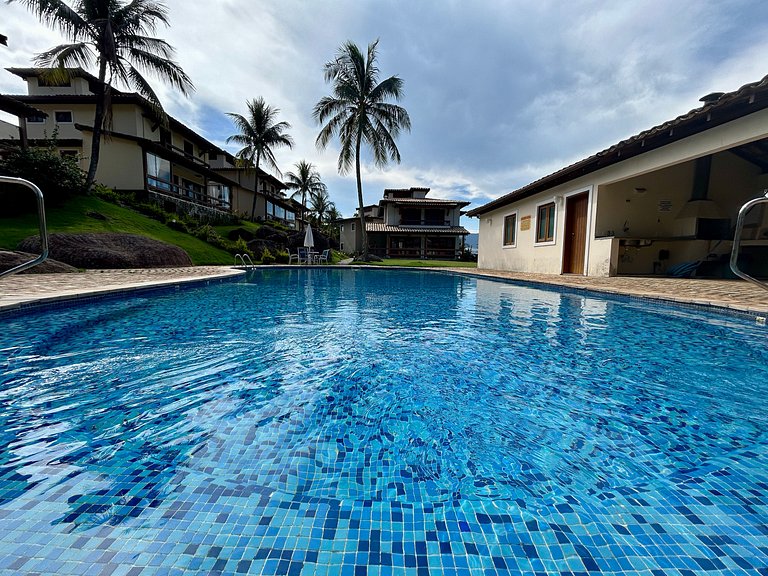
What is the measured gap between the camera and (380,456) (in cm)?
207

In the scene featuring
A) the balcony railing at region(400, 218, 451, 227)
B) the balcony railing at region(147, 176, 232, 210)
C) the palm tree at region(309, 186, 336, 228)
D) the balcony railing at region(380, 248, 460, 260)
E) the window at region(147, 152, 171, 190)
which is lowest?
the balcony railing at region(380, 248, 460, 260)

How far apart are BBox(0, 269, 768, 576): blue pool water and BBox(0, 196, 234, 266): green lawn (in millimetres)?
11369

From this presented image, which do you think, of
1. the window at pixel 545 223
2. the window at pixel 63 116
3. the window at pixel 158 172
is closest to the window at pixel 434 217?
the window at pixel 545 223

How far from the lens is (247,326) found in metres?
5.16

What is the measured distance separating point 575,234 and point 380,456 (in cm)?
1285

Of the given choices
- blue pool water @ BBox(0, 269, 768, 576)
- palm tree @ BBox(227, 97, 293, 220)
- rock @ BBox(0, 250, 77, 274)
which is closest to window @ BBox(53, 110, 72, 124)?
palm tree @ BBox(227, 97, 293, 220)

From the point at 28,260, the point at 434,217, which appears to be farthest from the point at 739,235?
the point at 434,217

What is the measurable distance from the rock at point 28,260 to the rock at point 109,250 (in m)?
1.49

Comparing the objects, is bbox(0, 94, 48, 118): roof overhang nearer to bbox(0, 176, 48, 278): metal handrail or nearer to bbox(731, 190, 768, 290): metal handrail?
bbox(0, 176, 48, 278): metal handrail

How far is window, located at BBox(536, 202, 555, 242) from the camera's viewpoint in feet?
43.4

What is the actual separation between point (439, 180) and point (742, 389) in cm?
3446

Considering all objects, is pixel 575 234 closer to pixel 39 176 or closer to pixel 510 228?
pixel 510 228

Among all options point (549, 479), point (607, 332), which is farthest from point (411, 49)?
point (549, 479)

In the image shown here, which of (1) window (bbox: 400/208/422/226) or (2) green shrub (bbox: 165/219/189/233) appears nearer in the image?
(2) green shrub (bbox: 165/219/189/233)
